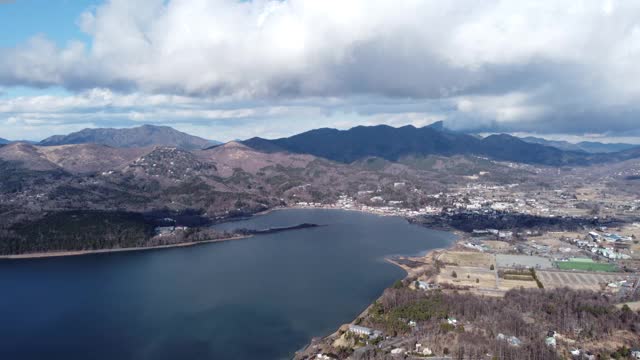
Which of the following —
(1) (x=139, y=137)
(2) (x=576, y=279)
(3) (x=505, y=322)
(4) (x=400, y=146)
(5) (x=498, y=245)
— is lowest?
(5) (x=498, y=245)

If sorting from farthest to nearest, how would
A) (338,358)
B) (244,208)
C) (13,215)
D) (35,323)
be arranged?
(244,208)
(13,215)
(35,323)
(338,358)

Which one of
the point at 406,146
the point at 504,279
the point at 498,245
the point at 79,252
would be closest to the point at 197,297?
the point at 79,252

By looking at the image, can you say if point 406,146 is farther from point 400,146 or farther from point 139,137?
point 139,137

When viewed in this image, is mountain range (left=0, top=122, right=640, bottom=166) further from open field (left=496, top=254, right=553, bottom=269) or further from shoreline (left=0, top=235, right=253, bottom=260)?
open field (left=496, top=254, right=553, bottom=269)

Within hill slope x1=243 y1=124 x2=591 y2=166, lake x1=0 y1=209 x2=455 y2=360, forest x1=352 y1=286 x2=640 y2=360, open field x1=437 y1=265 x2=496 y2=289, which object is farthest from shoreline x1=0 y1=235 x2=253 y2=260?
hill slope x1=243 y1=124 x2=591 y2=166

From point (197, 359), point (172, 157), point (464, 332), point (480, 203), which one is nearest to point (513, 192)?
point (480, 203)

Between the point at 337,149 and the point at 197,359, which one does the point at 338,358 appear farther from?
the point at 337,149
